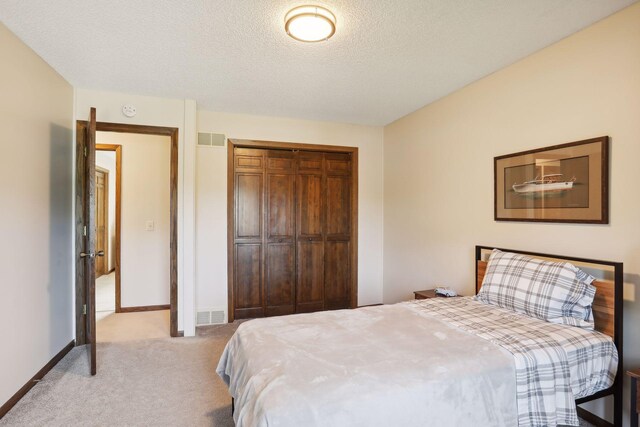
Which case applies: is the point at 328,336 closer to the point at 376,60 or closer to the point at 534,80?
the point at 376,60

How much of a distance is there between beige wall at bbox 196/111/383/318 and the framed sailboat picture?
1971 mm

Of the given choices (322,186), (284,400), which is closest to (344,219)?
(322,186)

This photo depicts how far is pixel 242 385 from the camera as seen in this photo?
1.64 m

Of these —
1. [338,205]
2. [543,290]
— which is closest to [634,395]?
[543,290]

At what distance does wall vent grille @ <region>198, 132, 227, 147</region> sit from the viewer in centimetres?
395

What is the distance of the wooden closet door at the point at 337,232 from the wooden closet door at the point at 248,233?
89 cm

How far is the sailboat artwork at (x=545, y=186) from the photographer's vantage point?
2338 millimetres

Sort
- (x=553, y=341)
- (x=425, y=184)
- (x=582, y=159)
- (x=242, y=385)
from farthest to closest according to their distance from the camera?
1. (x=425, y=184)
2. (x=582, y=159)
3. (x=553, y=341)
4. (x=242, y=385)

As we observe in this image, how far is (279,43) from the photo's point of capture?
242 cm

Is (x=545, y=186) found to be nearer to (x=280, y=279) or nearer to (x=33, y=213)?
(x=280, y=279)

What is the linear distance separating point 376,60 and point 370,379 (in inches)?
91.4

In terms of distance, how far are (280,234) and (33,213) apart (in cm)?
242

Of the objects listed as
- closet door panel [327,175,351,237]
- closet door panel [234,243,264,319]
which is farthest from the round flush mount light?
closet door panel [234,243,264,319]

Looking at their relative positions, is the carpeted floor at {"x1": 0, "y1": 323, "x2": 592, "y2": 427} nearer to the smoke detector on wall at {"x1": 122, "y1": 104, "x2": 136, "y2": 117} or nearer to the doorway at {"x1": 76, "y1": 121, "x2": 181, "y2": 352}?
the doorway at {"x1": 76, "y1": 121, "x2": 181, "y2": 352}
